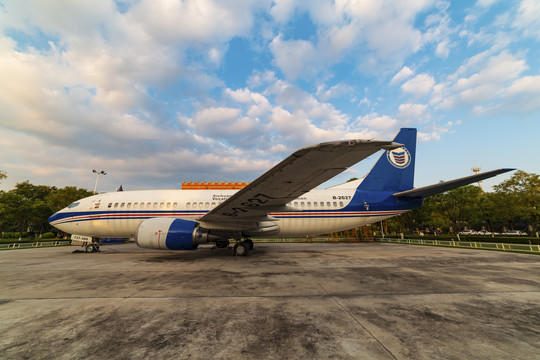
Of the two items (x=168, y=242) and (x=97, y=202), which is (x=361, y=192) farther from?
(x=97, y=202)

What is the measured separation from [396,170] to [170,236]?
14.2 meters

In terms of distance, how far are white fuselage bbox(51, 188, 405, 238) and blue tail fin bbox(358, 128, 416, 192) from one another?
1788mm

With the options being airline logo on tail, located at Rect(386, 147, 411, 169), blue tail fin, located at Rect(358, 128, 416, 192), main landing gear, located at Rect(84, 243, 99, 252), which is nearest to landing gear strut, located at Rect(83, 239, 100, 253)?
main landing gear, located at Rect(84, 243, 99, 252)

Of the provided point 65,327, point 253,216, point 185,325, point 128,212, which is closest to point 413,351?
point 185,325

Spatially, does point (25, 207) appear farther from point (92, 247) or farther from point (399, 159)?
point (399, 159)

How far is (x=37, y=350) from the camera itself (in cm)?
245

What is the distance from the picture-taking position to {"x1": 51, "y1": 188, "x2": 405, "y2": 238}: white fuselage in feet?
40.3

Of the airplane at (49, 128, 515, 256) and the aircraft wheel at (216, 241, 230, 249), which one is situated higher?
the airplane at (49, 128, 515, 256)

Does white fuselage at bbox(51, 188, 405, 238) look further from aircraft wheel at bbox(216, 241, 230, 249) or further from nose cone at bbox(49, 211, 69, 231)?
aircraft wheel at bbox(216, 241, 230, 249)

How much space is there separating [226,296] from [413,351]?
131 inches

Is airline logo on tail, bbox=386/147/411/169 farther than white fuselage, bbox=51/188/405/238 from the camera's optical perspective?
Yes

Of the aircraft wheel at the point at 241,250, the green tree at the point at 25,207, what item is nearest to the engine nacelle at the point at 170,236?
the aircraft wheel at the point at 241,250

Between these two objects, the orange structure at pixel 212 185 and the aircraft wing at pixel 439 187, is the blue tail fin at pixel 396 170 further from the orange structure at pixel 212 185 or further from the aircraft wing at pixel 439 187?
the orange structure at pixel 212 185

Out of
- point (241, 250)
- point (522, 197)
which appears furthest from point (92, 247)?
point (522, 197)
